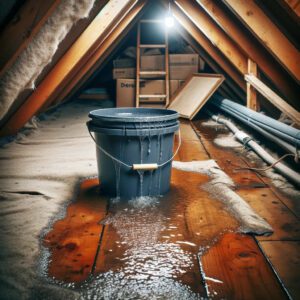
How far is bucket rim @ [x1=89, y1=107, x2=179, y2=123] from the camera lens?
6.51ft

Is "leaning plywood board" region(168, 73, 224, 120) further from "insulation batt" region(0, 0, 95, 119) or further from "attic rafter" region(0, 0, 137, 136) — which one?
"insulation batt" region(0, 0, 95, 119)

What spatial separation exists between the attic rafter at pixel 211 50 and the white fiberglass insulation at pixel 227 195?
2294 mm

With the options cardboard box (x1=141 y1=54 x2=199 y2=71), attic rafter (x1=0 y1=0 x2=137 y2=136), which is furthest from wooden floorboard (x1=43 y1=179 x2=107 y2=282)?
cardboard box (x1=141 y1=54 x2=199 y2=71)

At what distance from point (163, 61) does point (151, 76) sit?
A: 0.33 meters

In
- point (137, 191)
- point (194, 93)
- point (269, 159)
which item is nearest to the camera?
point (137, 191)

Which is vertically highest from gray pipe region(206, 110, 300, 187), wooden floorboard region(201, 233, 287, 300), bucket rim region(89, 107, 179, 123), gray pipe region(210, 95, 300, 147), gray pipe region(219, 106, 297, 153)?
bucket rim region(89, 107, 179, 123)

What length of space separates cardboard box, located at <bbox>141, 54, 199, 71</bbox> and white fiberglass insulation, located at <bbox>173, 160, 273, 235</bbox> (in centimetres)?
365

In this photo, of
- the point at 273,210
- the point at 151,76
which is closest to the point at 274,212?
the point at 273,210

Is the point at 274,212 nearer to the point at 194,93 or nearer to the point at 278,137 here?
the point at 278,137

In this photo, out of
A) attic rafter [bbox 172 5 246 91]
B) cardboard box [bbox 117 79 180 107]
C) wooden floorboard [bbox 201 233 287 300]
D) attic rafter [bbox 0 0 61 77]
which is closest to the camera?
wooden floorboard [bbox 201 233 287 300]

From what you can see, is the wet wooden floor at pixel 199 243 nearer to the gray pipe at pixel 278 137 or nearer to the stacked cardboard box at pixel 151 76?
the gray pipe at pixel 278 137

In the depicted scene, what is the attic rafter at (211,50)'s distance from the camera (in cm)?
493

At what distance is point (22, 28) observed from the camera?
1.62 m

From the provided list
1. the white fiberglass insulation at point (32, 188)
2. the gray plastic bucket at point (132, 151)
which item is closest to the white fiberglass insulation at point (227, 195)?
the gray plastic bucket at point (132, 151)
